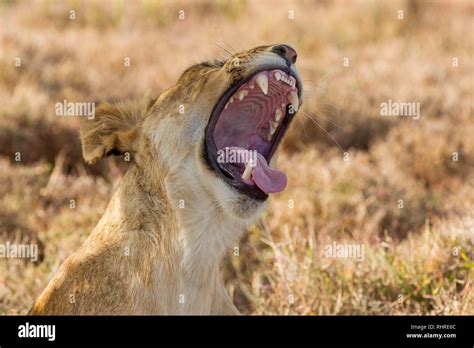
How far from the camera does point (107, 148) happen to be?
4.00m

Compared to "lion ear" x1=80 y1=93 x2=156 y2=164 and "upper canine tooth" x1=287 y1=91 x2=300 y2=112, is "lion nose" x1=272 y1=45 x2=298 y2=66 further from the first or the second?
"lion ear" x1=80 y1=93 x2=156 y2=164

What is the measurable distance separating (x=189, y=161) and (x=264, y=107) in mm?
504

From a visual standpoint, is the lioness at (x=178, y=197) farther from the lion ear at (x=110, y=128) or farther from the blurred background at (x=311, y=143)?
the blurred background at (x=311, y=143)

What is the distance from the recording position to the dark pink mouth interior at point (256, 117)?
388 cm

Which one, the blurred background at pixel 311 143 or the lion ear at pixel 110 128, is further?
the blurred background at pixel 311 143

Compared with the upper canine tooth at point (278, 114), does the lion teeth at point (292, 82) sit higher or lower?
higher

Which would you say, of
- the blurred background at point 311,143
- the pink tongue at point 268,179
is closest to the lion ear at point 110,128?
the blurred background at point 311,143

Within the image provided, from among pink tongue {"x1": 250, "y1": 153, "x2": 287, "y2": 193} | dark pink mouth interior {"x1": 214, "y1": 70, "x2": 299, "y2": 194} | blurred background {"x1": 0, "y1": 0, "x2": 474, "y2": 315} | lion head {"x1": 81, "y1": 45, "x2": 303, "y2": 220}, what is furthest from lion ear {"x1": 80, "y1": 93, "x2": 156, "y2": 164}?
pink tongue {"x1": 250, "y1": 153, "x2": 287, "y2": 193}

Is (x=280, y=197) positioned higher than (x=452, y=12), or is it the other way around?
(x=452, y=12)

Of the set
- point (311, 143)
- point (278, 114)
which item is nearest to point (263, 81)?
point (278, 114)
